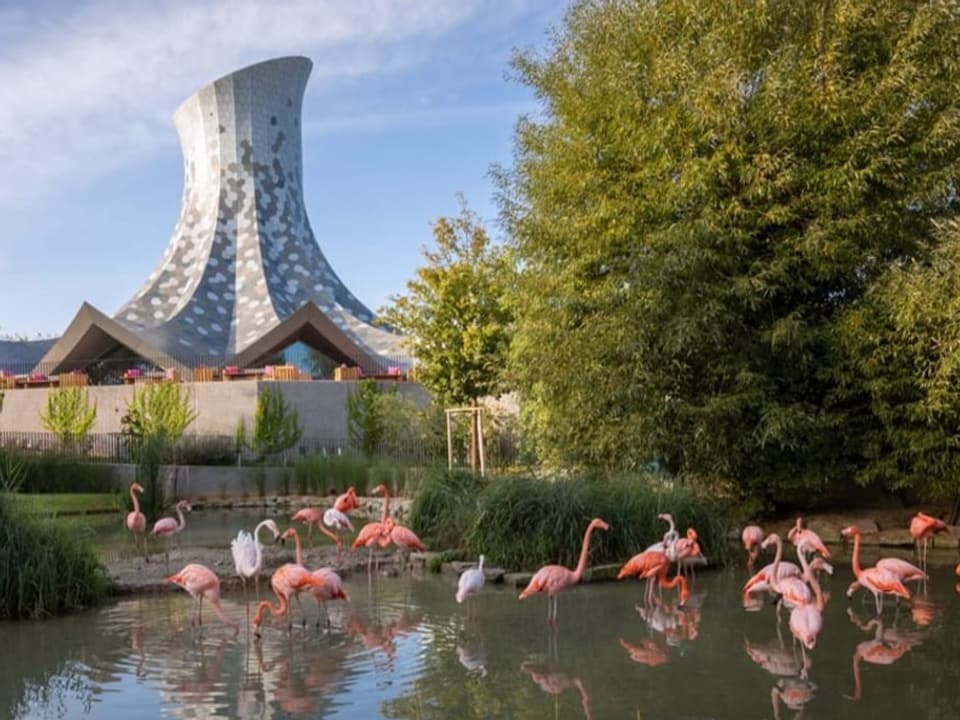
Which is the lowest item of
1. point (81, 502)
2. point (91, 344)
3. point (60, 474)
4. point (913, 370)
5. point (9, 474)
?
point (81, 502)

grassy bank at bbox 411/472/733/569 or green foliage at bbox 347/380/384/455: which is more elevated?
green foliage at bbox 347/380/384/455

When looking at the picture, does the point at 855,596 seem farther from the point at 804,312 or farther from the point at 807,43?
A: the point at 807,43

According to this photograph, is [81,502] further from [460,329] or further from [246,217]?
[246,217]

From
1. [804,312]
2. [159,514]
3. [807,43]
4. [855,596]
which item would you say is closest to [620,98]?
[807,43]

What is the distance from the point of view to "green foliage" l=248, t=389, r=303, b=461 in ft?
79.1

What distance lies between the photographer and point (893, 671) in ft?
19.2

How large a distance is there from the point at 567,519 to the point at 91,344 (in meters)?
29.6

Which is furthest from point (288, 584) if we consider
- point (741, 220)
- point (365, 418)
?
point (365, 418)

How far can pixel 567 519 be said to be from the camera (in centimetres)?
948

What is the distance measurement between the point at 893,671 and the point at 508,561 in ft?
13.5

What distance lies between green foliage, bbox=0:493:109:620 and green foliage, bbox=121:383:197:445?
1627cm

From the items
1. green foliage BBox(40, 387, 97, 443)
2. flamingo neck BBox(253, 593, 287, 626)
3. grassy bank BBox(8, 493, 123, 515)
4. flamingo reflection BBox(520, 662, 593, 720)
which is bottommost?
flamingo reflection BBox(520, 662, 593, 720)

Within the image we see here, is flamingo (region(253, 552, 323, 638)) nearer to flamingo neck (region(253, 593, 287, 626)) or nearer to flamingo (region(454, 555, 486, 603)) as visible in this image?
flamingo neck (region(253, 593, 287, 626))

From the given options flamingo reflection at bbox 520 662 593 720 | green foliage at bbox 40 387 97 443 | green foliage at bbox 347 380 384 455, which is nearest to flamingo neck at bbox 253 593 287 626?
flamingo reflection at bbox 520 662 593 720
